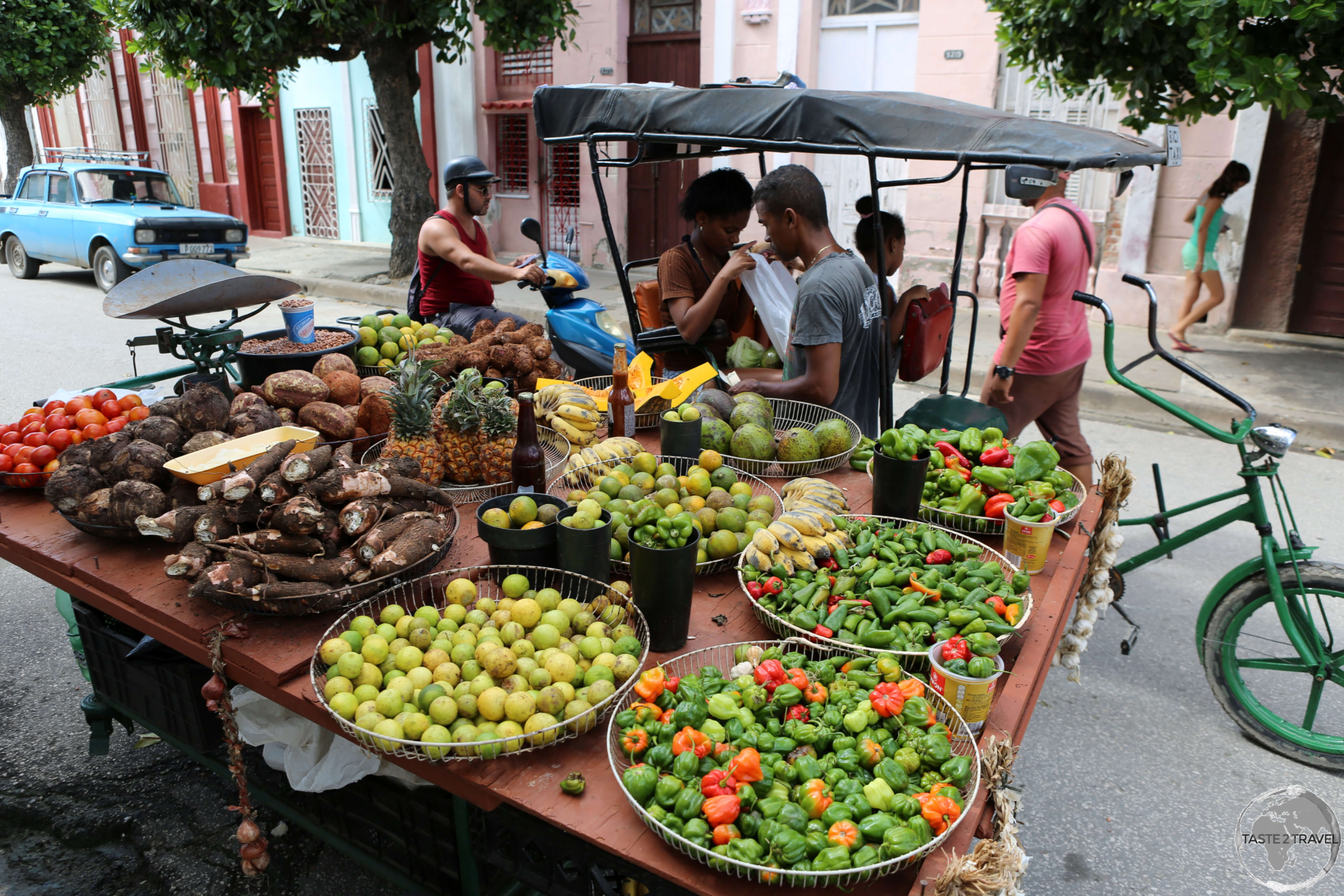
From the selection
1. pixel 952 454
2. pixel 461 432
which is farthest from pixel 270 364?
pixel 952 454

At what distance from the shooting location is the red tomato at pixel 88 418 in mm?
3367

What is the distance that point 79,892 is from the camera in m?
2.86

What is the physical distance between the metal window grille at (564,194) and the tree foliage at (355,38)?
2.04 meters

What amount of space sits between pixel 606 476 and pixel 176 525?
134 centimetres

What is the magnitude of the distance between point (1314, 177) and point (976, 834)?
1107 cm

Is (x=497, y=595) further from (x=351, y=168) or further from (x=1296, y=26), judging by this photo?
(x=351, y=168)

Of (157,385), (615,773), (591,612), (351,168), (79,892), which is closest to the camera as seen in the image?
(615,773)

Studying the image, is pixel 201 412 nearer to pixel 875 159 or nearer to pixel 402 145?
pixel 875 159

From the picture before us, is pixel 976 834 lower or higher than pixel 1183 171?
lower

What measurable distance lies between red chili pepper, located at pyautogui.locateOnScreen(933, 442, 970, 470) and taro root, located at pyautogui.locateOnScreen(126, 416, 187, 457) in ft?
9.24

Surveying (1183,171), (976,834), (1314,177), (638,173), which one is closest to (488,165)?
(638,173)

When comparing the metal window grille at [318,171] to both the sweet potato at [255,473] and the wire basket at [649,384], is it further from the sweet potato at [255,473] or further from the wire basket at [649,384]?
the sweet potato at [255,473]

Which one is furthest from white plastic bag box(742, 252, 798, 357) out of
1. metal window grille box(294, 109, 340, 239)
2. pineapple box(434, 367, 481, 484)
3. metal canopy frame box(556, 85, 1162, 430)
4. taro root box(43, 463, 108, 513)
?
metal window grille box(294, 109, 340, 239)

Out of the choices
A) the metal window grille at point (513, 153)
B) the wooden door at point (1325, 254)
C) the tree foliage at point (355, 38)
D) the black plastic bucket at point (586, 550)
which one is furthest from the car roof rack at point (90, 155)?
the wooden door at point (1325, 254)
